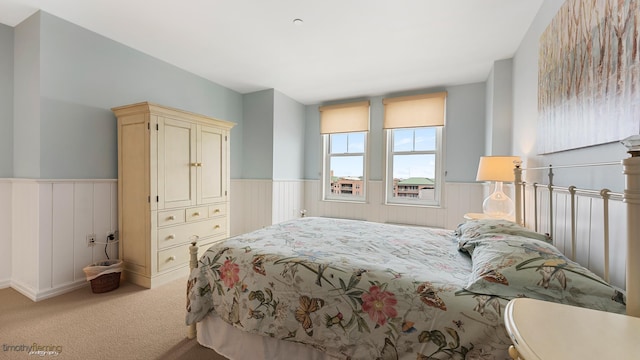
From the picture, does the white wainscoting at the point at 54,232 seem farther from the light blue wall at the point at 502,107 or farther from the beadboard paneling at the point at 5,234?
the light blue wall at the point at 502,107

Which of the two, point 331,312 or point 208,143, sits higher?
point 208,143

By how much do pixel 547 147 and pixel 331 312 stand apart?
1866mm

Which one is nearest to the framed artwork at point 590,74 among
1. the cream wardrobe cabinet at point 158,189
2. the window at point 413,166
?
the window at point 413,166

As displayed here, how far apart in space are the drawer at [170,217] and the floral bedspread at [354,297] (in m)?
1.28

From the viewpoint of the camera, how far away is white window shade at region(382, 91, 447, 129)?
3.80m

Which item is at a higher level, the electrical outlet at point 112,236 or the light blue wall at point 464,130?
the light blue wall at point 464,130

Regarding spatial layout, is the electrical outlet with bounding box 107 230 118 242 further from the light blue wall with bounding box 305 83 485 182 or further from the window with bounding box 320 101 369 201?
the light blue wall with bounding box 305 83 485 182

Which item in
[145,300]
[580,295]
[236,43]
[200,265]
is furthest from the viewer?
[236,43]

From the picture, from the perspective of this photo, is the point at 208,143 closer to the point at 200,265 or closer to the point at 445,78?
the point at 200,265

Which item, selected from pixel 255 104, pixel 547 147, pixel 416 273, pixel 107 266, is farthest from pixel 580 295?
pixel 255 104

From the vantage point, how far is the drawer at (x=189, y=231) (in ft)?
8.51

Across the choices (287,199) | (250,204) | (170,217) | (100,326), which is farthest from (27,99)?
(287,199)

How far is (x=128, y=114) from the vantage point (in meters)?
2.57

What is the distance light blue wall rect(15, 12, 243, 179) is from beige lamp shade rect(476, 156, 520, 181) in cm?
373
